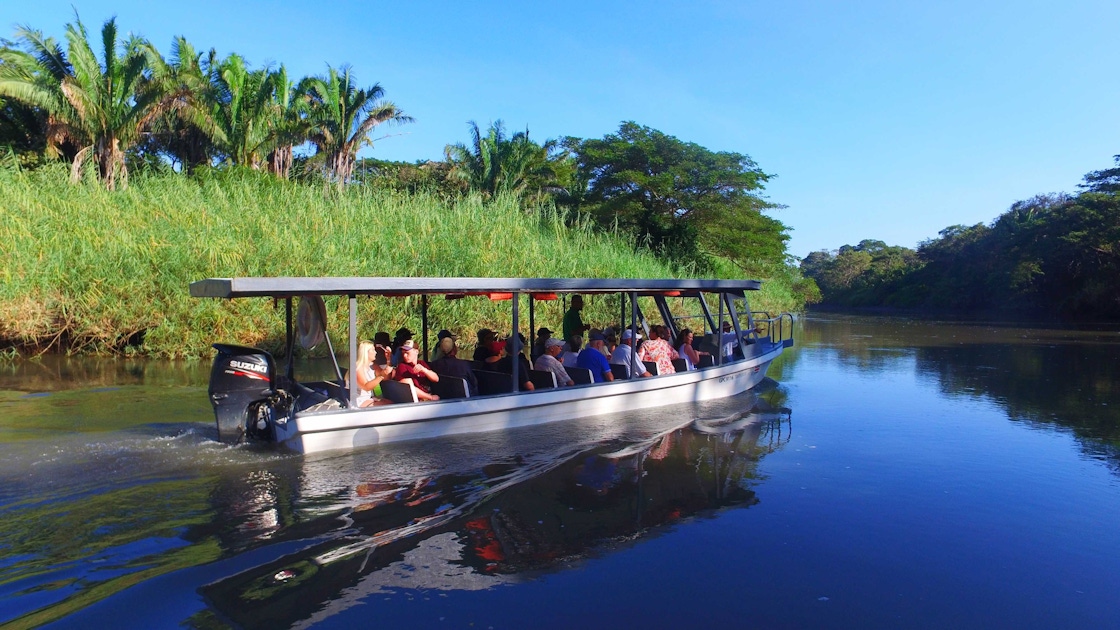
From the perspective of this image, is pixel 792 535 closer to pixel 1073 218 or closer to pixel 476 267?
pixel 476 267

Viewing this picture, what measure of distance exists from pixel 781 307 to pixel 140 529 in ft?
106

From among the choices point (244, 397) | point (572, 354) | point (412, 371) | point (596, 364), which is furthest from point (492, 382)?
point (244, 397)

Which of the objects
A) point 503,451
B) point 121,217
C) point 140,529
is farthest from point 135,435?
point 121,217

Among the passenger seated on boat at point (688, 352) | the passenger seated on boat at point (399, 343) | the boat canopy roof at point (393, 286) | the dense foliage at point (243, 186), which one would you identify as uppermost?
the dense foliage at point (243, 186)

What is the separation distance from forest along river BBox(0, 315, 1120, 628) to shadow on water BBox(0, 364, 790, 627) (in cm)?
2

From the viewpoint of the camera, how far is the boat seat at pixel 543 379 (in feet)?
28.5

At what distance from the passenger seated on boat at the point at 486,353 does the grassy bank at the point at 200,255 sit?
4.85 meters

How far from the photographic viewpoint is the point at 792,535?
5320 millimetres

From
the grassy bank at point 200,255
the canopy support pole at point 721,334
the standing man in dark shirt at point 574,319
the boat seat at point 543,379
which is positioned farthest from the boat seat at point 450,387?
the grassy bank at point 200,255

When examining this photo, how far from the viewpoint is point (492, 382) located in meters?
8.50

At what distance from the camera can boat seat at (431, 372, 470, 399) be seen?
7797 millimetres

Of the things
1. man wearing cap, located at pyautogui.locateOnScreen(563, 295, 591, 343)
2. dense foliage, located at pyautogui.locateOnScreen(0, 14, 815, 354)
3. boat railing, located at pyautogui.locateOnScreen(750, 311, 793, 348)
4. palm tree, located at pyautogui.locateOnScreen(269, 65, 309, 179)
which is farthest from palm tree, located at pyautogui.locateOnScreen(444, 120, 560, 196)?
man wearing cap, located at pyautogui.locateOnScreen(563, 295, 591, 343)

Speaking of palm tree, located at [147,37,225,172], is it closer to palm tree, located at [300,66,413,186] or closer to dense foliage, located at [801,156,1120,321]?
palm tree, located at [300,66,413,186]

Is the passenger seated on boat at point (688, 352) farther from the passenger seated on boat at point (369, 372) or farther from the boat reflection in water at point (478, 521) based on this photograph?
the passenger seated on boat at point (369, 372)
